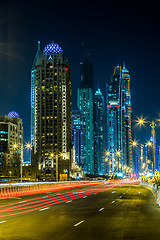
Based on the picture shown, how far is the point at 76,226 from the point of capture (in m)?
16.1

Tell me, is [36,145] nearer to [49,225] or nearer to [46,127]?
[46,127]

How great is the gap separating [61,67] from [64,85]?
1022cm

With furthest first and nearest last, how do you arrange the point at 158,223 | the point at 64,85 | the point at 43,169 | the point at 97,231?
the point at 64,85, the point at 43,169, the point at 158,223, the point at 97,231

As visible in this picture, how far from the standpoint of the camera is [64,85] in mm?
197625

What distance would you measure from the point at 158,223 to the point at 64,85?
182 m

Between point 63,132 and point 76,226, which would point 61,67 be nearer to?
point 63,132

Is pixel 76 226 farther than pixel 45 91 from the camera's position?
No

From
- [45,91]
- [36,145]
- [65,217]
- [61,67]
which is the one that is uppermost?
[61,67]

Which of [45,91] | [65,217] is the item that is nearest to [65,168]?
[45,91]

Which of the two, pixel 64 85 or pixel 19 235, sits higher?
pixel 64 85

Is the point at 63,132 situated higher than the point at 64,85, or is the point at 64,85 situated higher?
the point at 64,85

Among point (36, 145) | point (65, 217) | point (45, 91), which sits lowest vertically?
point (65, 217)

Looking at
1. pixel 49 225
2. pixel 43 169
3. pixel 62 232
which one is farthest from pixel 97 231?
pixel 43 169

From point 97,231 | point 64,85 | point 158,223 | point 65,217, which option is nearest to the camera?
point 97,231
